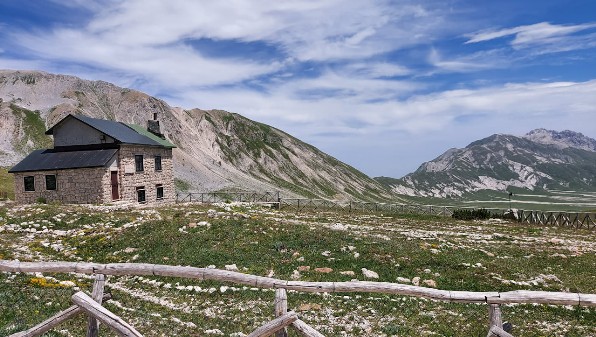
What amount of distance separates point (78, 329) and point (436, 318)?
1100 centimetres

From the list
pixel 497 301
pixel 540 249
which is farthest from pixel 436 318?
pixel 540 249

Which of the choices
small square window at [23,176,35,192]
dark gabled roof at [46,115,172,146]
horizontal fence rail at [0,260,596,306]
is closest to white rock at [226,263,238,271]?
horizontal fence rail at [0,260,596,306]

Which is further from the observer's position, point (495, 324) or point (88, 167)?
point (88, 167)

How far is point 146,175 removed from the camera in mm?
53094

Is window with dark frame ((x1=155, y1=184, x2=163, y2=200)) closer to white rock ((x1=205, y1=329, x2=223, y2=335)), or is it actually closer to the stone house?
the stone house

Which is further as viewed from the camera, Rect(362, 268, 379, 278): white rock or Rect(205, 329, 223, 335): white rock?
Rect(362, 268, 379, 278): white rock

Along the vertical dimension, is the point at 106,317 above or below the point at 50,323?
above

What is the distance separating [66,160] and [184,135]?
98081 millimetres

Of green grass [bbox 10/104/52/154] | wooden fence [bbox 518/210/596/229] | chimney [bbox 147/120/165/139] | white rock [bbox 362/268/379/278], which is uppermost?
green grass [bbox 10/104/52/154]

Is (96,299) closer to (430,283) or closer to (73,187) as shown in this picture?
(430,283)

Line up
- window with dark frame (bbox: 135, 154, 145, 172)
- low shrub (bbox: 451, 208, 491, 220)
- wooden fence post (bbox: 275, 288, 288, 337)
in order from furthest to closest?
1. low shrub (bbox: 451, 208, 491, 220)
2. window with dark frame (bbox: 135, 154, 145, 172)
3. wooden fence post (bbox: 275, 288, 288, 337)

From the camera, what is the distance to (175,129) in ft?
468

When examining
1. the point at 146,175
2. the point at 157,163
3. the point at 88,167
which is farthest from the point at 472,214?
the point at 88,167

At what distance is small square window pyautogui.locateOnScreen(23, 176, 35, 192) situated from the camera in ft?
159
